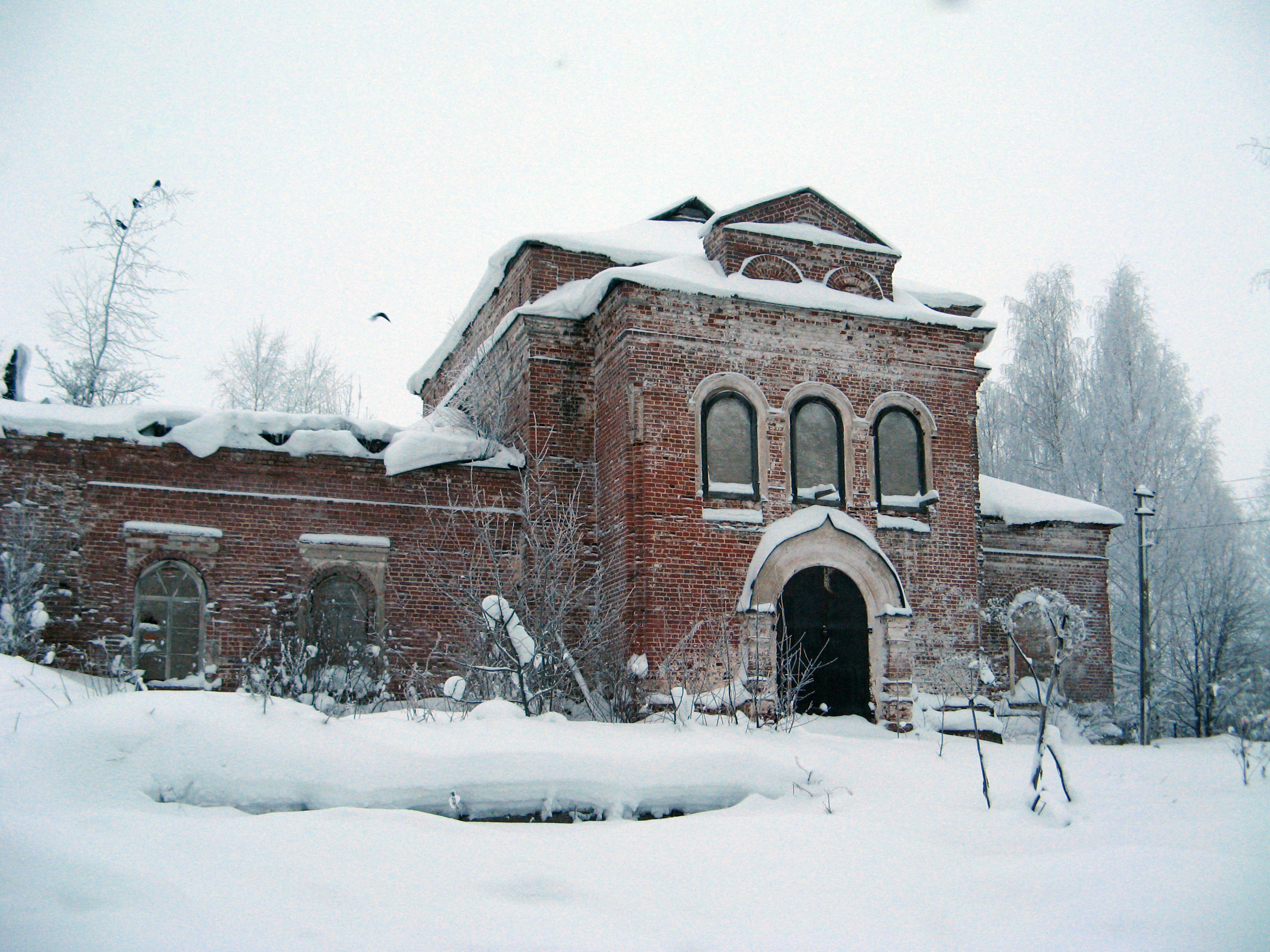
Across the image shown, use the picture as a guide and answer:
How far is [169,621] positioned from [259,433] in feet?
8.32

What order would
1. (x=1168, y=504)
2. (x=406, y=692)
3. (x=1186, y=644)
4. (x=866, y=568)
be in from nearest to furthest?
(x=406, y=692), (x=866, y=568), (x=1186, y=644), (x=1168, y=504)

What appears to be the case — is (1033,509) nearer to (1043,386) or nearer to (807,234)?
(807,234)

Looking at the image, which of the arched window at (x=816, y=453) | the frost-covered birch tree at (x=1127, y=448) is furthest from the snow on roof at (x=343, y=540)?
the frost-covered birch tree at (x=1127, y=448)

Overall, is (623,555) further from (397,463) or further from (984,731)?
(984,731)

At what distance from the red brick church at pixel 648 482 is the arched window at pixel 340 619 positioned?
1.5 inches

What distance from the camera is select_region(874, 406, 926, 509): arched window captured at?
45.7 feet

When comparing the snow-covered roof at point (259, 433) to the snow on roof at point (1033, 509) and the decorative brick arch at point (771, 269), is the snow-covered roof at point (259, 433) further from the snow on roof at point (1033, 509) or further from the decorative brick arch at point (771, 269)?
the snow on roof at point (1033, 509)

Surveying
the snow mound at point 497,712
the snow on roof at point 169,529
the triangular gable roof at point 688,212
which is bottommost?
the snow mound at point 497,712

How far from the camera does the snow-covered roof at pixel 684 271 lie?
43.6 feet

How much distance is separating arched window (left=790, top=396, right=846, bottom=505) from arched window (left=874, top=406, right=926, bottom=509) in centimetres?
57

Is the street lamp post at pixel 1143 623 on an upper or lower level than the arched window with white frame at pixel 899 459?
lower

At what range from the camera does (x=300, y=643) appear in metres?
12.6

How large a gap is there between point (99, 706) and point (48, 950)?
2.67 m

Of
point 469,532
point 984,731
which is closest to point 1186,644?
point 984,731
